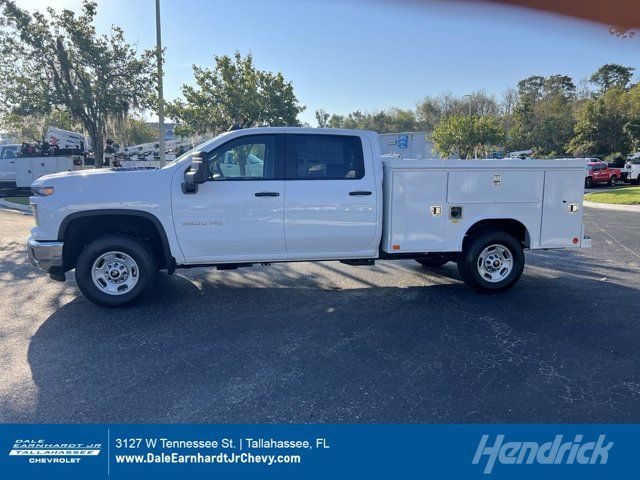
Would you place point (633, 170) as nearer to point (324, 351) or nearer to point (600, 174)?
point (600, 174)

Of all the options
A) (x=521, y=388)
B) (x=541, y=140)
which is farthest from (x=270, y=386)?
(x=541, y=140)

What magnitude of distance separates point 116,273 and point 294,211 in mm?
2242

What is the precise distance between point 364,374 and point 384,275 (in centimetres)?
349

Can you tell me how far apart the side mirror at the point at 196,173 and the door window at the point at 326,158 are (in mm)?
1016

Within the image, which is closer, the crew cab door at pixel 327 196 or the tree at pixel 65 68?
the crew cab door at pixel 327 196

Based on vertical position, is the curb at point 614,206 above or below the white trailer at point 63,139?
below

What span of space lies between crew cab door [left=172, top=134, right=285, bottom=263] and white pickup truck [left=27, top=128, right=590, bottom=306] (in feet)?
0.04

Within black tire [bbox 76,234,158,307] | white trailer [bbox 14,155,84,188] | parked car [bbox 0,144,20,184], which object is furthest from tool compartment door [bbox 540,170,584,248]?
parked car [bbox 0,144,20,184]

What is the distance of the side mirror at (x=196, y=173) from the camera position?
5082 millimetres

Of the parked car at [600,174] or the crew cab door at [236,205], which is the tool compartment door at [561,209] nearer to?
the crew cab door at [236,205]

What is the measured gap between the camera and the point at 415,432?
9.82 ft

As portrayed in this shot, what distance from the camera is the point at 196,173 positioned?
16.6 feet

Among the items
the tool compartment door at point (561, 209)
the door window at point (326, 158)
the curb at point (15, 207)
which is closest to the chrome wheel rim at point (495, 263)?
the tool compartment door at point (561, 209)

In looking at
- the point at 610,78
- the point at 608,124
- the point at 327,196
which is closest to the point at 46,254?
the point at 327,196
